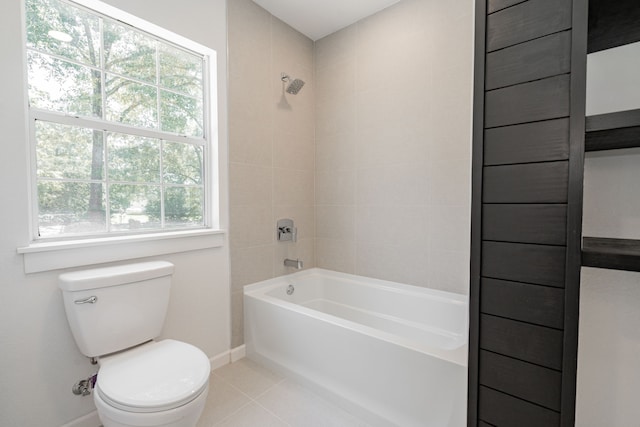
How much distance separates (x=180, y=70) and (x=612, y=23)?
2.16 metres

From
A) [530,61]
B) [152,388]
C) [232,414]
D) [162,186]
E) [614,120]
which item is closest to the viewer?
[614,120]

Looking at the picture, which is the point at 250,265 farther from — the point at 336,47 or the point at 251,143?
the point at 336,47

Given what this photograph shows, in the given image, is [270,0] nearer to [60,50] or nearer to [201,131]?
[201,131]

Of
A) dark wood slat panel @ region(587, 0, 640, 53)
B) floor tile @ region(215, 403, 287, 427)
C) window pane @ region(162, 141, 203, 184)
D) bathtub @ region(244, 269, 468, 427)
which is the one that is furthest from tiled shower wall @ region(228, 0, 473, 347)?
dark wood slat panel @ region(587, 0, 640, 53)

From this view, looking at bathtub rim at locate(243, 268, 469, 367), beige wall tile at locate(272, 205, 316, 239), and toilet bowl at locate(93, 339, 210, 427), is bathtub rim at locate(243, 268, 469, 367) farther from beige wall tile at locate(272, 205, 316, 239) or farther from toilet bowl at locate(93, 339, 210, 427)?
toilet bowl at locate(93, 339, 210, 427)

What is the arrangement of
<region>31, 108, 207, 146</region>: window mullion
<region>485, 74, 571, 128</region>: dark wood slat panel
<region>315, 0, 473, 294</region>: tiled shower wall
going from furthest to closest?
<region>315, 0, 473, 294</region>: tiled shower wall < <region>31, 108, 207, 146</region>: window mullion < <region>485, 74, 571, 128</region>: dark wood slat panel

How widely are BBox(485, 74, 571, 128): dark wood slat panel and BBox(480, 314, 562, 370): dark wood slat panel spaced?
26.5 inches

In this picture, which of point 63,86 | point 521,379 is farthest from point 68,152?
point 521,379

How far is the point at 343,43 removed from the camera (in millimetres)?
2518

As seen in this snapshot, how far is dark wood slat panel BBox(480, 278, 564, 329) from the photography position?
35.9 inches

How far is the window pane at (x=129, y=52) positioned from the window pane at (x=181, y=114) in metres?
0.14

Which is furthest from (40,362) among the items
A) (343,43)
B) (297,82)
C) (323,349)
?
(343,43)

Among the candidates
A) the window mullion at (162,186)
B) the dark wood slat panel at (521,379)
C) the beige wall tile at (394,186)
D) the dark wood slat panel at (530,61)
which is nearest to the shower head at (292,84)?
the beige wall tile at (394,186)

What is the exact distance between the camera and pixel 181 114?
6.42ft
